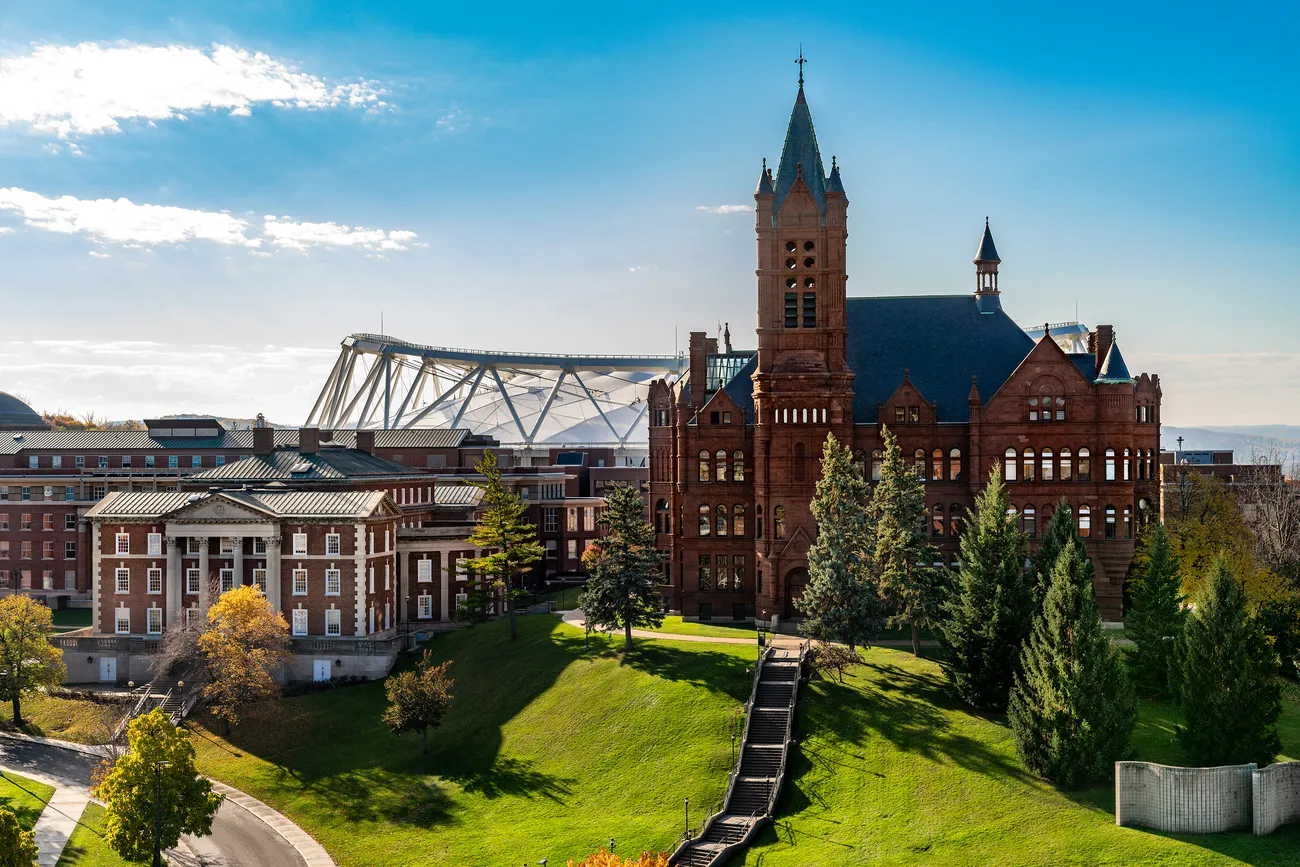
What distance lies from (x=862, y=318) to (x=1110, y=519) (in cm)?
2293

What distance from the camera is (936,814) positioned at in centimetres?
5247

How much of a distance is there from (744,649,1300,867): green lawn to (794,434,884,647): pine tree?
349cm

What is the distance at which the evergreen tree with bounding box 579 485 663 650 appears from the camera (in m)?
75.4

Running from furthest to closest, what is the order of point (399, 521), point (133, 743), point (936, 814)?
point (399, 521) < point (133, 743) < point (936, 814)

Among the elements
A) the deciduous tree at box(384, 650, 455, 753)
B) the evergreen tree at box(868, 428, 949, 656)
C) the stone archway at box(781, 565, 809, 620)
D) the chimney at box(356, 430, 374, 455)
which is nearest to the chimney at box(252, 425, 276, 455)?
the chimney at box(356, 430, 374, 455)

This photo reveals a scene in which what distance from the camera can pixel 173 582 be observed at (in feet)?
291

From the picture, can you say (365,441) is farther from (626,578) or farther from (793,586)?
(793,586)

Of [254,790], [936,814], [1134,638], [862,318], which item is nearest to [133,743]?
[254,790]

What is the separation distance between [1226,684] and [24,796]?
6187 centimetres

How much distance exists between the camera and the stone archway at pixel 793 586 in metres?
80.9

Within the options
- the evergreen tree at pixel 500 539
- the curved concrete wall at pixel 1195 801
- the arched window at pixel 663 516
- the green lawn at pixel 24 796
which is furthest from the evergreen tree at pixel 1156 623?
the green lawn at pixel 24 796

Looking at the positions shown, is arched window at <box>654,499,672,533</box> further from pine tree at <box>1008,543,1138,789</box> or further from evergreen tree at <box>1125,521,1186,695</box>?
pine tree at <box>1008,543,1138,789</box>

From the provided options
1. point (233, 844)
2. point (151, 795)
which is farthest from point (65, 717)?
point (151, 795)

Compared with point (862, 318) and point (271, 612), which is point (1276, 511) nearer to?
point (862, 318)
